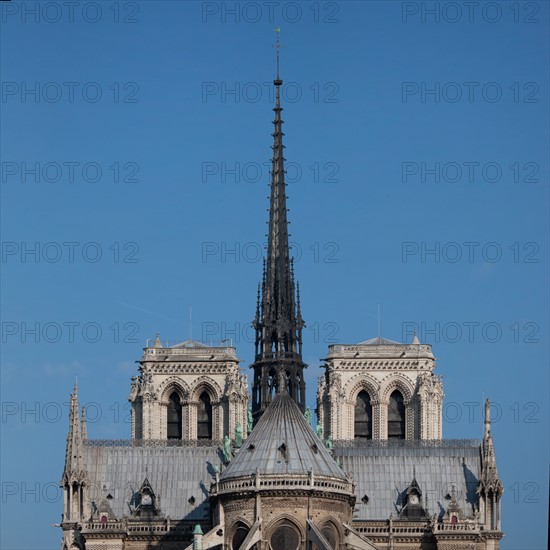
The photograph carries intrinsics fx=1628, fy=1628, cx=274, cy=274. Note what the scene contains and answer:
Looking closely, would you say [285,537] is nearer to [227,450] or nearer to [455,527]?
[227,450]

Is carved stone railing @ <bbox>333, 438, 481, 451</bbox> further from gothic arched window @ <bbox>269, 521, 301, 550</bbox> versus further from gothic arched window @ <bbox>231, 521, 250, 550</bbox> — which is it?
gothic arched window @ <bbox>269, 521, 301, 550</bbox>

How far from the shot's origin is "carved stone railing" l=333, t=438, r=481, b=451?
105 metres

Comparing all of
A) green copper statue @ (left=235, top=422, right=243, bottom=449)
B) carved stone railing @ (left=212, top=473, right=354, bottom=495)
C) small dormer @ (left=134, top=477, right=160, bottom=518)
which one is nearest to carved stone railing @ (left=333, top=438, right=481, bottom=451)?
green copper statue @ (left=235, top=422, right=243, bottom=449)

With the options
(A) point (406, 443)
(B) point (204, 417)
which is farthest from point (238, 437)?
(B) point (204, 417)

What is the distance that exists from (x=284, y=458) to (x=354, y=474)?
50.7ft

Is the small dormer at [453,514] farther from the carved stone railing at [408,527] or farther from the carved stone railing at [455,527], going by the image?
the carved stone railing at [408,527]

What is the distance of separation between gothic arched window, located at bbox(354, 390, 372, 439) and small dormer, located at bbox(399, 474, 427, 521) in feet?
33.6

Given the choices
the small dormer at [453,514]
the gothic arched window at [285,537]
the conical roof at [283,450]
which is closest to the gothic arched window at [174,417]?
the conical roof at [283,450]

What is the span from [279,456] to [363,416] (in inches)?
945

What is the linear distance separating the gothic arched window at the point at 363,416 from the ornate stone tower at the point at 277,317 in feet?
27.8

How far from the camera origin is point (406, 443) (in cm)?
10556

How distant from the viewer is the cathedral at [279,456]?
85500 mm

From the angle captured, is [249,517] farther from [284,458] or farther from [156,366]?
[156,366]

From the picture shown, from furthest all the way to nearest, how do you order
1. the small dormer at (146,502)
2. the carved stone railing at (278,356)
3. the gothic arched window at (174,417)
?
the gothic arched window at (174,417) → the carved stone railing at (278,356) → the small dormer at (146,502)
